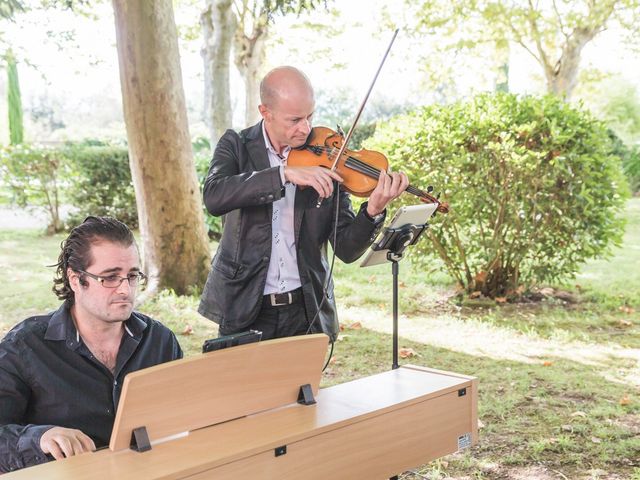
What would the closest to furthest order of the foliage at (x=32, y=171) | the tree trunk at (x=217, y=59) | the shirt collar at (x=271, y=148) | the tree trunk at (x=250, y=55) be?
the shirt collar at (x=271, y=148) → the tree trunk at (x=217, y=59) → the foliage at (x=32, y=171) → the tree trunk at (x=250, y=55)

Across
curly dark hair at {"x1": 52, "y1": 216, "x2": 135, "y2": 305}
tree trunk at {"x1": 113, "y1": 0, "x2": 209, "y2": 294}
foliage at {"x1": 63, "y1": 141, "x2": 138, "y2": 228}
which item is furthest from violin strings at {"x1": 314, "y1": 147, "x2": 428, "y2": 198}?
foliage at {"x1": 63, "y1": 141, "x2": 138, "y2": 228}

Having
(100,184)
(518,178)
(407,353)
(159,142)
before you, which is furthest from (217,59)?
(407,353)

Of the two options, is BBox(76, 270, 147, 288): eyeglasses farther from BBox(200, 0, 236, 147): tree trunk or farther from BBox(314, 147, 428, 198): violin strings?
BBox(200, 0, 236, 147): tree trunk

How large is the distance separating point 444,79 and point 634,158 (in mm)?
5753

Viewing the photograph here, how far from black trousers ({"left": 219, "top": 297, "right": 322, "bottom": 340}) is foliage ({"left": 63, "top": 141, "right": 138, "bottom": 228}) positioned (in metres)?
10.4

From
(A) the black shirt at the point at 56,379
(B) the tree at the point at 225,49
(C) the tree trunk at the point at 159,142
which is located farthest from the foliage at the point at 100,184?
(A) the black shirt at the point at 56,379

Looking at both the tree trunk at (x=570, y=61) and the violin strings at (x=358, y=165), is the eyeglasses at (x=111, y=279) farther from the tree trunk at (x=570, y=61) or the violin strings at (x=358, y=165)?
the tree trunk at (x=570, y=61)

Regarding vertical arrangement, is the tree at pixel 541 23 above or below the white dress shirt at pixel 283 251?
above

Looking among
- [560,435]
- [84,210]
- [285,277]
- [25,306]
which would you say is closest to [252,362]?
[285,277]

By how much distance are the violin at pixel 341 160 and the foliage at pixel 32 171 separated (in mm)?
10348

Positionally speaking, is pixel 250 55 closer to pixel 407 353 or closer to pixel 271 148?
pixel 407 353

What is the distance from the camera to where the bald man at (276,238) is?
323 cm

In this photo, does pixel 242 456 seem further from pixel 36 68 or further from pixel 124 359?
pixel 36 68

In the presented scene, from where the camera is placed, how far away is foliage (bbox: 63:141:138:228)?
13.2 metres
